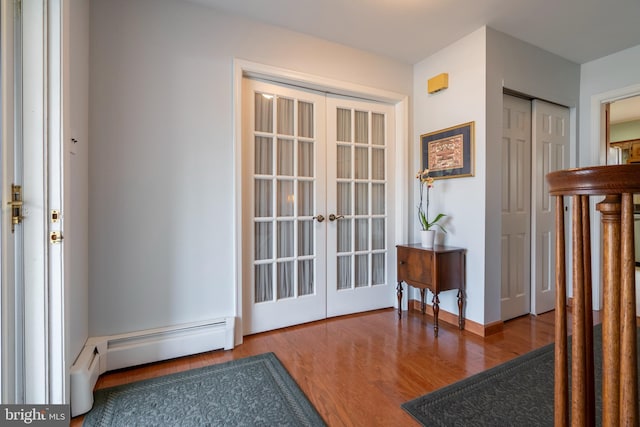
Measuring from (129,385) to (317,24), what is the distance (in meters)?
2.80

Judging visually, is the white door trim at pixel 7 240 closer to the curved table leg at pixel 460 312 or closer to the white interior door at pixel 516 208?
the curved table leg at pixel 460 312

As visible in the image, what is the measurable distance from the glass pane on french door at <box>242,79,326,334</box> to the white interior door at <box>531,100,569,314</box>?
6.71ft

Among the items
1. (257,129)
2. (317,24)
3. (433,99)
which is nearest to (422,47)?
(433,99)

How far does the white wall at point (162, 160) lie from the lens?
1.85m

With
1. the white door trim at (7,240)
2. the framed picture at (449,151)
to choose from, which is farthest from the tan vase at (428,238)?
the white door trim at (7,240)

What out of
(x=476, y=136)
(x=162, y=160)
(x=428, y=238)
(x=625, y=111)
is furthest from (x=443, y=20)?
(x=625, y=111)

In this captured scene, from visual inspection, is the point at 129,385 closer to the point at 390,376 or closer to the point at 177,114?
the point at 390,376

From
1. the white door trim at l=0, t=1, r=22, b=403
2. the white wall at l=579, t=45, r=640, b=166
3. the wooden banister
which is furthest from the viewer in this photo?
the white wall at l=579, t=45, r=640, b=166

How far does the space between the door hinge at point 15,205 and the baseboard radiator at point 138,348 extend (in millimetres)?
797

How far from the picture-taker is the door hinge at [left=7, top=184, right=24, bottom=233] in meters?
1.21

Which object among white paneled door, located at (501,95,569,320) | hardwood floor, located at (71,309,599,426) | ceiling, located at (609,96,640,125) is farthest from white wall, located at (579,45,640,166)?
hardwood floor, located at (71,309,599,426)

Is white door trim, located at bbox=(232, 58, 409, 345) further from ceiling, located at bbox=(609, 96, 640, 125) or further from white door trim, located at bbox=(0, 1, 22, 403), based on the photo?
ceiling, located at bbox=(609, 96, 640, 125)

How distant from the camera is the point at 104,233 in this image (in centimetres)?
186

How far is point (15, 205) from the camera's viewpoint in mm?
1223
